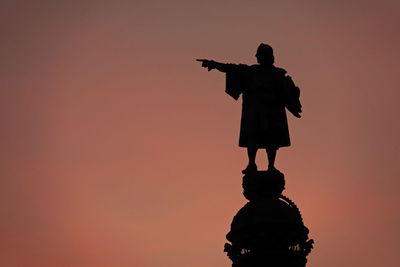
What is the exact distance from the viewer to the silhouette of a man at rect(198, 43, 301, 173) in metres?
25.4

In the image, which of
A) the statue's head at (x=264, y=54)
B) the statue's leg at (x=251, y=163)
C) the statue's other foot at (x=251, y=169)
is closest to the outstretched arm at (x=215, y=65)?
the statue's head at (x=264, y=54)

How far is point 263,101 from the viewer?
25.7 meters

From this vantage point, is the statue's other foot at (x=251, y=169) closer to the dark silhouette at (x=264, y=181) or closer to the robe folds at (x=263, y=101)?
the dark silhouette at (x=264, y=181)

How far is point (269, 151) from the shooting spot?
2572 centimetres

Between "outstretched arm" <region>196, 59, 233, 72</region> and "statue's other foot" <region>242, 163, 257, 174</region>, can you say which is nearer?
"statue's other foot" <region>242, 163, 257, 174</region>

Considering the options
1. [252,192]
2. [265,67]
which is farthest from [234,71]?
[252,192]

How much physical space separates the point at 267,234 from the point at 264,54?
17.2 feet

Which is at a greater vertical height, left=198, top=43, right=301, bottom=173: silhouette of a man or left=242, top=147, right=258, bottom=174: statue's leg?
left=198, top=43, right=301, bottom=173: silhouette of a man

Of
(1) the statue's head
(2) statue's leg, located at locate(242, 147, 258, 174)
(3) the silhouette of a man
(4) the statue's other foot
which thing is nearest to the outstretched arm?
(3) the silhouette of a man

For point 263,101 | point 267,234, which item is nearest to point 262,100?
point 263,101

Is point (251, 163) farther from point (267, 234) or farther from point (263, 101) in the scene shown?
point (267, 234)

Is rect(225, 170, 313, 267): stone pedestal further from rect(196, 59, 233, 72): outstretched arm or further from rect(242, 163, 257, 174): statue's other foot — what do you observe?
rect(196, 59, 233, 72): outstretched arm

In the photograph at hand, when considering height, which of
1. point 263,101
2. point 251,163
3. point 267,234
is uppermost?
point 263,101

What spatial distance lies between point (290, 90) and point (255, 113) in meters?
1.20
